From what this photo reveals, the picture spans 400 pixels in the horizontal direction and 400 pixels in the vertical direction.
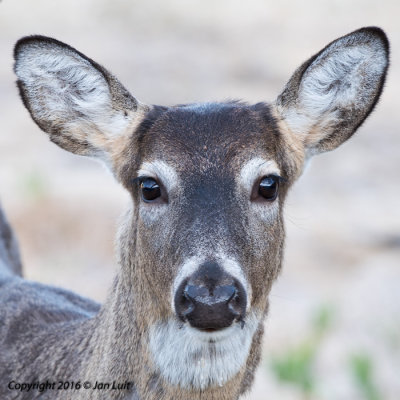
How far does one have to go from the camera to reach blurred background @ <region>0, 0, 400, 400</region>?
1139cm

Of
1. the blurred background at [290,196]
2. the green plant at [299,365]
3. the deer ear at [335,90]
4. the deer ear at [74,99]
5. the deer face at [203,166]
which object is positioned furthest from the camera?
the blurred background at [290,196]

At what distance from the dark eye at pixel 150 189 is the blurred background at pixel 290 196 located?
0.73 m

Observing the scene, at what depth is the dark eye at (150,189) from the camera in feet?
16.7

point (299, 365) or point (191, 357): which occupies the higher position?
point (191, 357)

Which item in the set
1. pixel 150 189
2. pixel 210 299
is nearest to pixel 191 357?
pixel 210 299

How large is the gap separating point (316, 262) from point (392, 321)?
2533mm

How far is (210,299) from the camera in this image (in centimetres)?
450

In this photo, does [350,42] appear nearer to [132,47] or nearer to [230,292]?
[230,292]

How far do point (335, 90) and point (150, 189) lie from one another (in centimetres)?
135

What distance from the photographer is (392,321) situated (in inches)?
473
